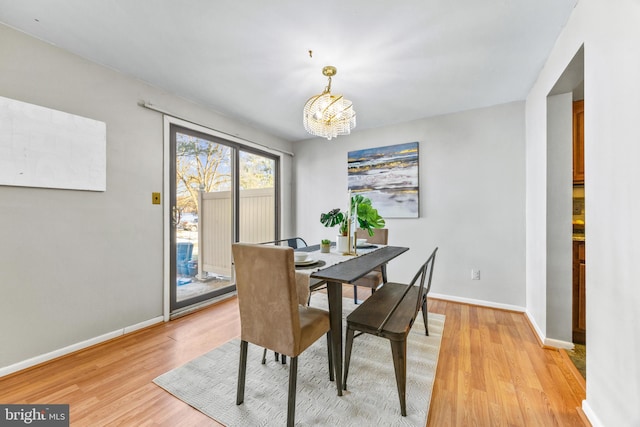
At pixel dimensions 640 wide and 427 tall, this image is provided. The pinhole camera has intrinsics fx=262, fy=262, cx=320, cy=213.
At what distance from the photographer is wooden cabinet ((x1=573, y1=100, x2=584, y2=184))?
222 cm

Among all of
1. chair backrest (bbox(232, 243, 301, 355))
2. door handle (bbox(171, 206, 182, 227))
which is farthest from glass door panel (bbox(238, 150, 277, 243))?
chair backrest (bbox(232, 243, 301, 355))

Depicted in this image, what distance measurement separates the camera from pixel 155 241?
253 centimetres

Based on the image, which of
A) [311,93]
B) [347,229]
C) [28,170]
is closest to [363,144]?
[311,93]

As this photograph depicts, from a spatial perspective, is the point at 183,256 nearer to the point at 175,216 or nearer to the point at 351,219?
the point at 175,216

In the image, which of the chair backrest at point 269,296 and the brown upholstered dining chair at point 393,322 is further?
the brown upholstered dining chair at point 393,322

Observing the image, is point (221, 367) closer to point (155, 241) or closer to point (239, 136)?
point (155, 241)

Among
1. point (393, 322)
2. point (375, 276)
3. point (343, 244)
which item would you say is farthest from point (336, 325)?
point (375, 276)

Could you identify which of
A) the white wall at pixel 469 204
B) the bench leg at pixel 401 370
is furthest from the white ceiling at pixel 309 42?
the bench leg at pixel 401 370

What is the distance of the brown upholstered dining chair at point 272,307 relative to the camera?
1.28 meters

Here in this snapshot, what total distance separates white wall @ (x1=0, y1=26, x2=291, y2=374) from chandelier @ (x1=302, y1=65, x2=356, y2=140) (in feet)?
4.93

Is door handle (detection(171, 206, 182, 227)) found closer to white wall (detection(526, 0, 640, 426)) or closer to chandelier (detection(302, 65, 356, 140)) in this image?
chandelier (detection(302, 65, 356, 140))

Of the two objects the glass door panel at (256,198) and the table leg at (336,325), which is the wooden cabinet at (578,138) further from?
the glass door panel at (256,198)

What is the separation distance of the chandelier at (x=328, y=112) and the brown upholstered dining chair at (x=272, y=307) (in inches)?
51.0

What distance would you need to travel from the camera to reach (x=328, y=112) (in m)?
2.12
